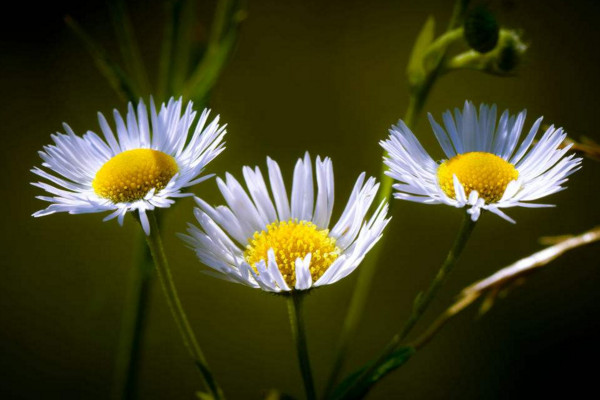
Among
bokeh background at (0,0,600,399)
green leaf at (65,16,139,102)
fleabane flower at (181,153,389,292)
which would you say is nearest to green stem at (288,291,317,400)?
fleabane flower at (181,153,389,292)

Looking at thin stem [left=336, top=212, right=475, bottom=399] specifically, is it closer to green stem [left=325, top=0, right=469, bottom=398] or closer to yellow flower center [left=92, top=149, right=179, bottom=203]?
green stem [left=325, top=0, right=469, bottom=398]

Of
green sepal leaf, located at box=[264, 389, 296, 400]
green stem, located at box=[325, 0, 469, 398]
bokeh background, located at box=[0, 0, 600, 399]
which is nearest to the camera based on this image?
green sepal leaf, located at box=[264, 389, 296, 400]

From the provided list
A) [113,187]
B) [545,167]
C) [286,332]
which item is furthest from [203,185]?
[545,167]

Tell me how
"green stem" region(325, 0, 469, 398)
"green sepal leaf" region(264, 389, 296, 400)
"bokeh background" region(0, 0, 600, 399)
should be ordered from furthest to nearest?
"bokeh background" region(0, 0, 600, 399) < "green stem" region(325, 0, 469, 398) < "green sepal leaf" region(264, 389, 296, 400)

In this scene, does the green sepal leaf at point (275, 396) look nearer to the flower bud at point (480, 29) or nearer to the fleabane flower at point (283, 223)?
the fleabane flower at point (283, 223)

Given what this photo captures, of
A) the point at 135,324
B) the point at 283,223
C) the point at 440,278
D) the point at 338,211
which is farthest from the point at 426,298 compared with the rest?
the point at 338,211

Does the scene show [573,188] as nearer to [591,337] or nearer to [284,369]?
[591,337]
